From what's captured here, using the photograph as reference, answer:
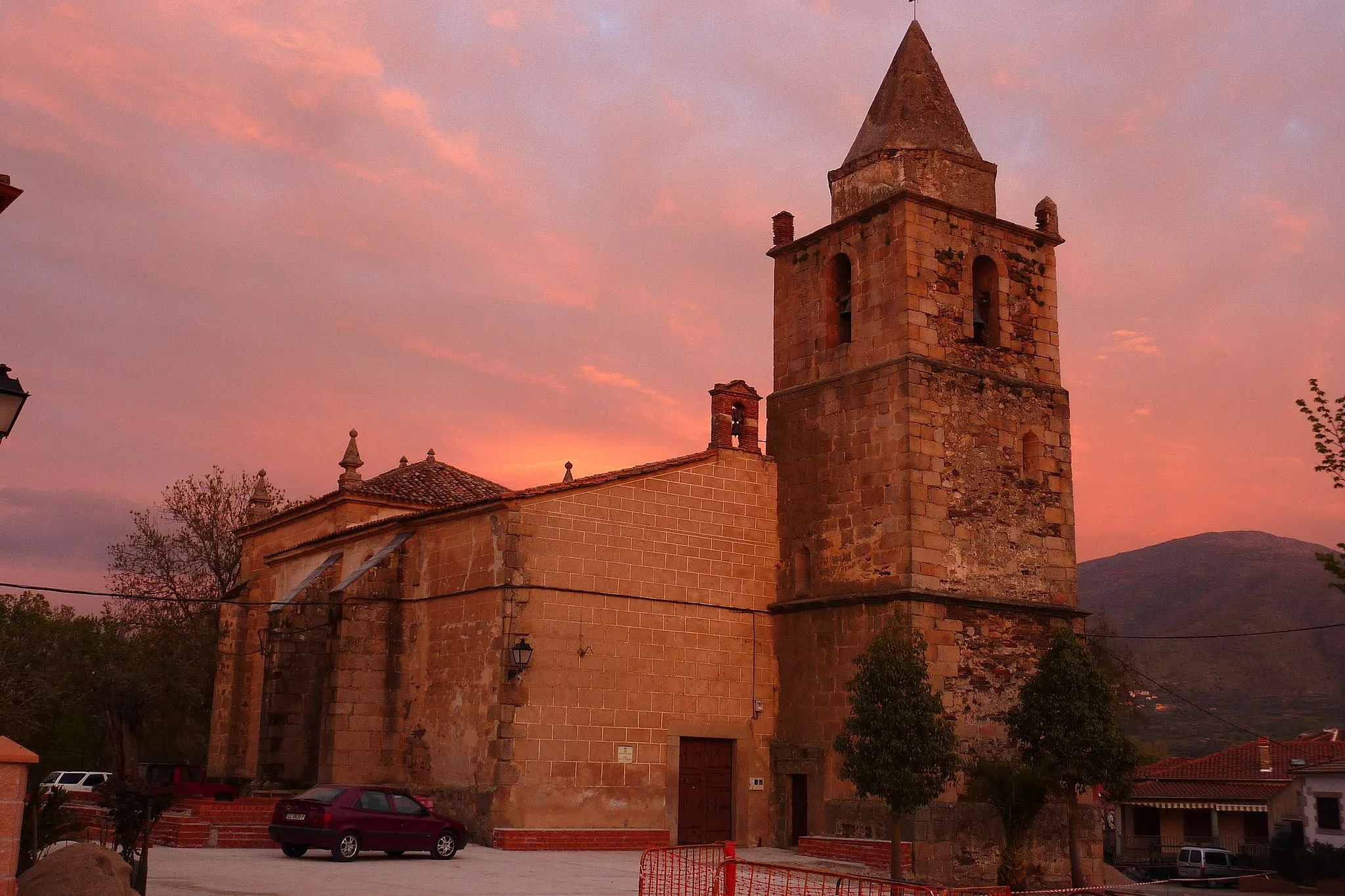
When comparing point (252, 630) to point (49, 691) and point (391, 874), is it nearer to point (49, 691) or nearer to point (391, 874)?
point (49, 691)

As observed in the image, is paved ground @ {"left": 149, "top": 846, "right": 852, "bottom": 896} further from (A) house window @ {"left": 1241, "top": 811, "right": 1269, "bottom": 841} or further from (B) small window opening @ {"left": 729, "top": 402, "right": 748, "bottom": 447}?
(A) house window @ {"left": 1241, "top": 811, "right": 1269, "bottom": 841}

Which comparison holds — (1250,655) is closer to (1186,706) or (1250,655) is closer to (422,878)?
(1186,706)

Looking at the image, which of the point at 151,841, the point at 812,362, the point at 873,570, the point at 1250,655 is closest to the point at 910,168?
the point at 812,362

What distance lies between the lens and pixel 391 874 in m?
15.6

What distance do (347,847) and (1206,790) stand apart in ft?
114

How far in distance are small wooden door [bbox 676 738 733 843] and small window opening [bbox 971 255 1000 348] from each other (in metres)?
8.98

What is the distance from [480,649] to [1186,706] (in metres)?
97.1

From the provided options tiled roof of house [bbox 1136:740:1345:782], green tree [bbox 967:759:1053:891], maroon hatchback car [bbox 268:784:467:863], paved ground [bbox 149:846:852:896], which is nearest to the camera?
paved ground [bbox 149:846:852:896]

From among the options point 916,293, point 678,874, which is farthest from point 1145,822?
point 678,874

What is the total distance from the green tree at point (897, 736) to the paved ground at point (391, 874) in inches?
69.8

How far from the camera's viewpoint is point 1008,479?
2270cm

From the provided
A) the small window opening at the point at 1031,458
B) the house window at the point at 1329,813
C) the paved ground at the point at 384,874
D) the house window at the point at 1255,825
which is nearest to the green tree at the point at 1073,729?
the small window opening at the point at 1031,458

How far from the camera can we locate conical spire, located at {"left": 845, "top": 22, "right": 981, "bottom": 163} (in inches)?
943

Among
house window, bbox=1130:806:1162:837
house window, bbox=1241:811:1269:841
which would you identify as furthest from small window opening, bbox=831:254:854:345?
house window, bbox=1130:806:1162:837
